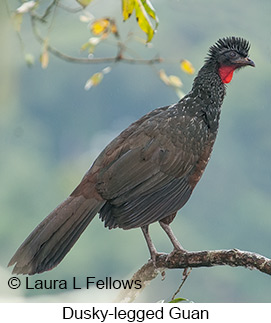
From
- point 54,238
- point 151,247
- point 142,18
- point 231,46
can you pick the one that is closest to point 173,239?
point 151,247

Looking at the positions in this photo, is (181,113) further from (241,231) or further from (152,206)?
(241,231)

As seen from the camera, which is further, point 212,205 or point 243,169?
point 243,169

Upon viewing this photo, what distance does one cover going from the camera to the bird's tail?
7.86 feet

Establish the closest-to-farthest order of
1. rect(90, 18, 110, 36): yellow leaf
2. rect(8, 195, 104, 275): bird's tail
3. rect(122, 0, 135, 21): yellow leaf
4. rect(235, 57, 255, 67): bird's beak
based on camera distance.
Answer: rect(122, 0, 135, 21): yellow leaf, rect(8, 195, 104, 275): bird's tail, rect(90, 18, 110, 36): yellow leaf, rect(235, 57, 255, 67): bird's beak

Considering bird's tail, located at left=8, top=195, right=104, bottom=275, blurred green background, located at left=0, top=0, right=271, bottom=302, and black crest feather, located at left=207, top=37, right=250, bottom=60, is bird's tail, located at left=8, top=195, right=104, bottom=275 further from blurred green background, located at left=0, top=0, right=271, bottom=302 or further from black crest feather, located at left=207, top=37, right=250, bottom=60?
black crest feather, located at left=207, top=37, right=250, bottom=60

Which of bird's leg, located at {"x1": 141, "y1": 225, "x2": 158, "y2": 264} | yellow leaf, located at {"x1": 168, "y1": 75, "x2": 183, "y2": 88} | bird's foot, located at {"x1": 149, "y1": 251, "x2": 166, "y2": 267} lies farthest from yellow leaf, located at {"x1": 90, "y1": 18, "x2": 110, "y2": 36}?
bird's foot, located at {"x1": 149, "y1": 251, "x2": 166, "y2": 267}

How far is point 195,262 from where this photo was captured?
2.42m

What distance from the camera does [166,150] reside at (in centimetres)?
278

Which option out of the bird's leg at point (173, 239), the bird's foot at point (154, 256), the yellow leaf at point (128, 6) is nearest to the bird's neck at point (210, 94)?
the bird's leg at point (173, 239)

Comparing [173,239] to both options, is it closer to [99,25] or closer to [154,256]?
[154,256]

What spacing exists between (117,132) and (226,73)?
656mm

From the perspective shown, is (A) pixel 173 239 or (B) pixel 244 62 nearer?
(A) pixel 173 239

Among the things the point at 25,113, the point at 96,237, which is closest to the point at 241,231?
the point at 96,237

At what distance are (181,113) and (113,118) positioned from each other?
70 centimetres
